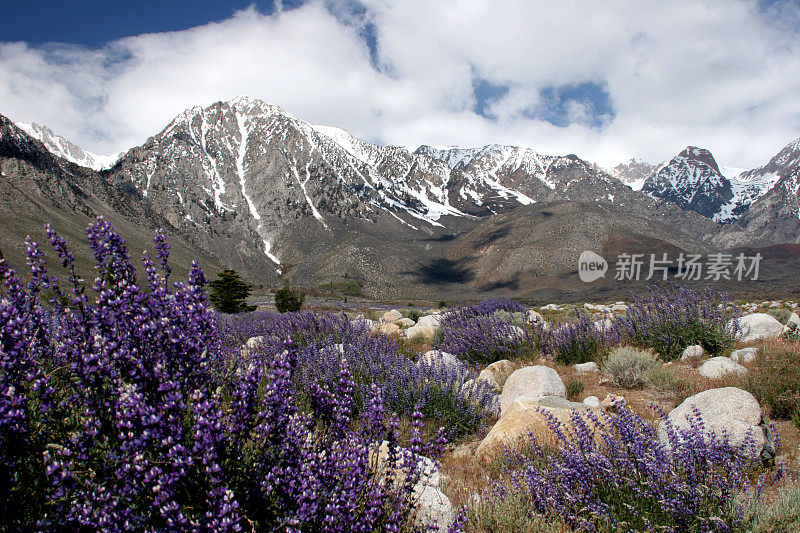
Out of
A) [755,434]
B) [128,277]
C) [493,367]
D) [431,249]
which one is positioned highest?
[431,249]

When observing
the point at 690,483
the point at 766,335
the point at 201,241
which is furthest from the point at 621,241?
the point at 201,241

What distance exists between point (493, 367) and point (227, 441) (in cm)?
619

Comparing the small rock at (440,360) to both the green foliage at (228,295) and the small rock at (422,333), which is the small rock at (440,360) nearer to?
the small rock at (422,333)

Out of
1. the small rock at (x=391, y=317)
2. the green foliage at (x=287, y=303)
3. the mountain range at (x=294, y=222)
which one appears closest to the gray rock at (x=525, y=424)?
the small rock at (x=391, y=317)

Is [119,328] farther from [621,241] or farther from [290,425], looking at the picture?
[621,241]

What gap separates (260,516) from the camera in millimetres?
2135

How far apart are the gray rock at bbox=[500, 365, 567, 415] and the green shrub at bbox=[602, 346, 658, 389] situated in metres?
1.03

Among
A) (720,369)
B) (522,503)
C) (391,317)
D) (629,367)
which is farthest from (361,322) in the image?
(391,317)

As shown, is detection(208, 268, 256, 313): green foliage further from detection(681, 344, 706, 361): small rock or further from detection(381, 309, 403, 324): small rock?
detection(681, 344, 706, 361): small rock

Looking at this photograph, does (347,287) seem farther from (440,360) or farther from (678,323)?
(440,360)

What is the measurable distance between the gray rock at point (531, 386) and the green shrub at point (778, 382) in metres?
2.12

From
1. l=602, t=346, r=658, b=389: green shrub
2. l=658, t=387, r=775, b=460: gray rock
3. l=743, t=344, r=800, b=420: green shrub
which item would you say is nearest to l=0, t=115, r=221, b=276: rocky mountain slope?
l=602, t=346, r=658, b=389: green shrub

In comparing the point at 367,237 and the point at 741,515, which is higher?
the point at 367,237

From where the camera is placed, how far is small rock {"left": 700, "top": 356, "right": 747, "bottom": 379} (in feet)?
18.4
